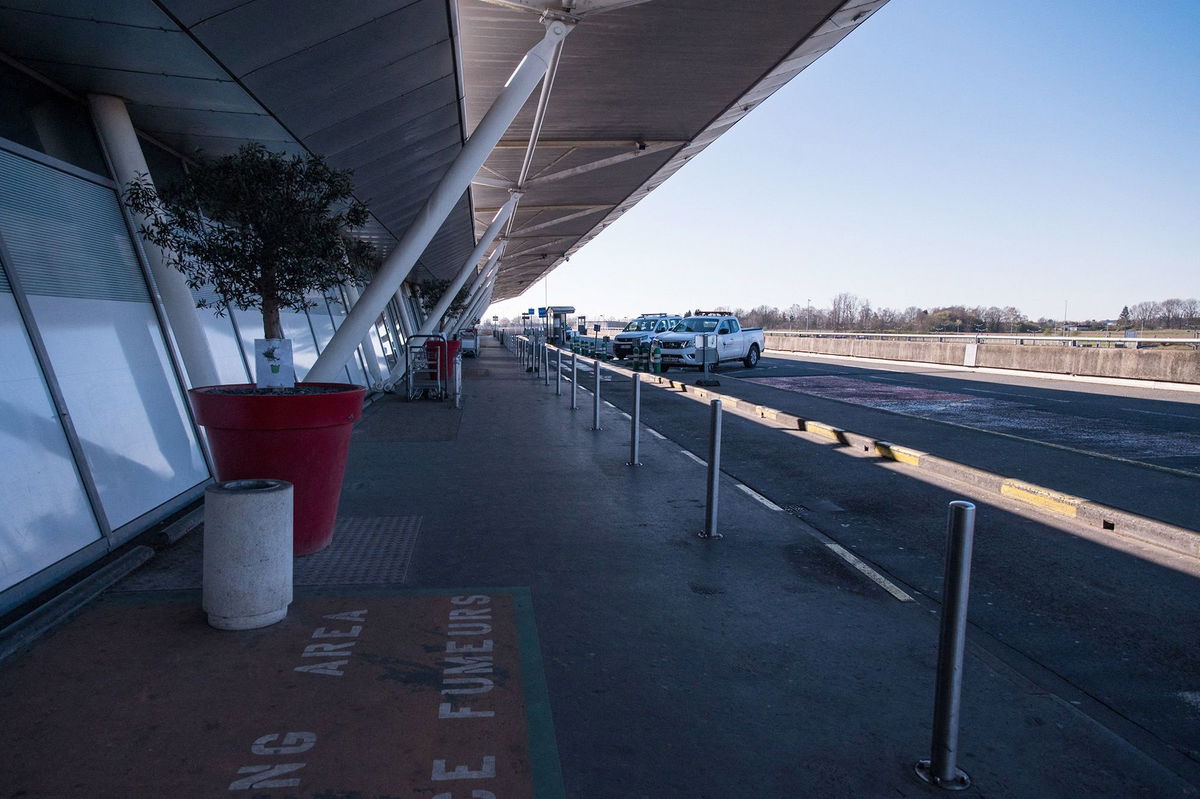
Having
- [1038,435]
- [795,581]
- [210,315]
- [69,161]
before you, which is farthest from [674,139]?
[795,581]

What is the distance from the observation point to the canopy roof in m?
5.82

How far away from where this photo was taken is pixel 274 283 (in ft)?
20.1

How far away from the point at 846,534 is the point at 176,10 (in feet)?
21.6

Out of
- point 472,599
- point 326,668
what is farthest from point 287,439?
point 326,668

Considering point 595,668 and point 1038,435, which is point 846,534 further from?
point 1038,435

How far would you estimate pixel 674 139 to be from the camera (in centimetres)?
2131

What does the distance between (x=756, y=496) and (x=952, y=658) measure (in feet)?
16.6

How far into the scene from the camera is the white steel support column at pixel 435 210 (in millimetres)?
8570

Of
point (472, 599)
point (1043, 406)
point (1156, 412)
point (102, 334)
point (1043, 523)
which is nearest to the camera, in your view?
point (472, 599)

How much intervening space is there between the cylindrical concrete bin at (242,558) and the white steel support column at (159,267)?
341 cm

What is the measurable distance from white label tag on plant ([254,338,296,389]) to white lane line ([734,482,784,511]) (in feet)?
15.3

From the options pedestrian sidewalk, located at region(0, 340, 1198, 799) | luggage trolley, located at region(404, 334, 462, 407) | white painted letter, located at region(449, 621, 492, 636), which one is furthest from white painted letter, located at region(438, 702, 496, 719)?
luggage trolley, located at region(404, 334, 462, 407)

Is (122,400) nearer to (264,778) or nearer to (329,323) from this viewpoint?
(264,778)

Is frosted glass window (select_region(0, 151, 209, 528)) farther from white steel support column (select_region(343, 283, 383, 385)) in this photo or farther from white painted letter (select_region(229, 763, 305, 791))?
white steel support column (select_region(343, 283, 383, 385))
